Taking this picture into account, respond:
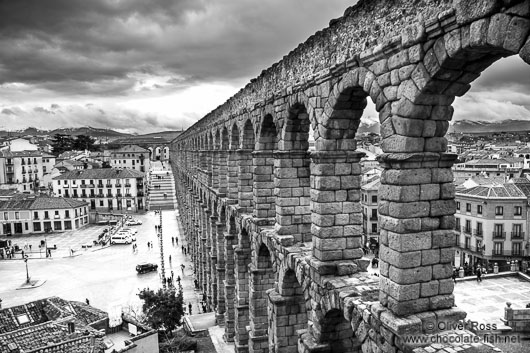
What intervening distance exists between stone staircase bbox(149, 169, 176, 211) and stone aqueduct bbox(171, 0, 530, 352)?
230 feet

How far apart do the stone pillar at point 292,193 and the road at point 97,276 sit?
2228cm

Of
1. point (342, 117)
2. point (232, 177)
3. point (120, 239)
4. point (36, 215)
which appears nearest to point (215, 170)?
point (232, 177)

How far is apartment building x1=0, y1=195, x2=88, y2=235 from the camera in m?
65.1

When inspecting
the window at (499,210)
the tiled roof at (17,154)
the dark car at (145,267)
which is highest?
the tiled roof at (17,154)

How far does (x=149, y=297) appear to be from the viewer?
27438 mm

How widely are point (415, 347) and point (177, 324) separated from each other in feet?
75.6

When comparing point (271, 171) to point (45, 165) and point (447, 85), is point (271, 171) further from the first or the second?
point (45, 165)

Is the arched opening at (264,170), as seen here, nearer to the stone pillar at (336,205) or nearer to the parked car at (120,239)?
the stone pillar at (336,205)

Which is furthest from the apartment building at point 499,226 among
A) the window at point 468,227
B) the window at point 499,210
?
the window at point 468,227

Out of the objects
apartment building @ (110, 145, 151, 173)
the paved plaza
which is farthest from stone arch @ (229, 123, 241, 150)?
apartment building @ (110, 145, 151, 173)

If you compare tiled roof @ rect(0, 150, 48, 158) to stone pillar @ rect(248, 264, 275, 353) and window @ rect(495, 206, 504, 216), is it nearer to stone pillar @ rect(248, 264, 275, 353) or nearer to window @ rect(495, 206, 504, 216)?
window @ rect(495, 206, 504, 216)

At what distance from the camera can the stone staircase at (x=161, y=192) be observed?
286 feet

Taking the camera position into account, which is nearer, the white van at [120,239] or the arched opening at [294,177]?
the arched opening at [294,177]

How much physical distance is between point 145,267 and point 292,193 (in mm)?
34036
